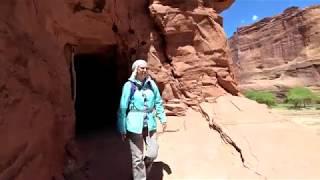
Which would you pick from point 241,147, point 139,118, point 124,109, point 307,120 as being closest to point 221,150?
point 241,147

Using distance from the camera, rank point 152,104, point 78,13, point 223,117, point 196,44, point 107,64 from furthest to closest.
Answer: point 107,64 < point 196,44 < point 223,117 < point 78,13 < point 152,104

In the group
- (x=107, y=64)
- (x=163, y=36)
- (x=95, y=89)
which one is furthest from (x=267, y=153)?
(x=95, y=89)

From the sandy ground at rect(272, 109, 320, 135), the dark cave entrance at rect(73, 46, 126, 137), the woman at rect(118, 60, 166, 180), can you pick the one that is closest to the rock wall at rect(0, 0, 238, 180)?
the dark cave entrance at rect(73, 46, 126, 137)

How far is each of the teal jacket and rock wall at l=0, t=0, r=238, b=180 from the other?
1061mm

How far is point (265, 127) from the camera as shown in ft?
22.3

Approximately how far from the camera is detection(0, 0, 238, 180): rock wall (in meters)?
3.84

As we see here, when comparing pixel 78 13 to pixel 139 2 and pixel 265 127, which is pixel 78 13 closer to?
pixel 139 2

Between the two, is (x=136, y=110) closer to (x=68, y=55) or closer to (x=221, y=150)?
(x=221, y=150)

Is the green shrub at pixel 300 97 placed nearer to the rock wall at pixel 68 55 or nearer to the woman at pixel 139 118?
the rock wall at pixel 68 55

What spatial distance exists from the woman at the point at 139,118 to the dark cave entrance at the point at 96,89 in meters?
3.94

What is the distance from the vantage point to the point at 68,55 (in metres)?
6.27

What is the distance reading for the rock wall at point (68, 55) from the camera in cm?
384

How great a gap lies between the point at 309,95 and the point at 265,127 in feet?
108

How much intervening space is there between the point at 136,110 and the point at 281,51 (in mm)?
50673
